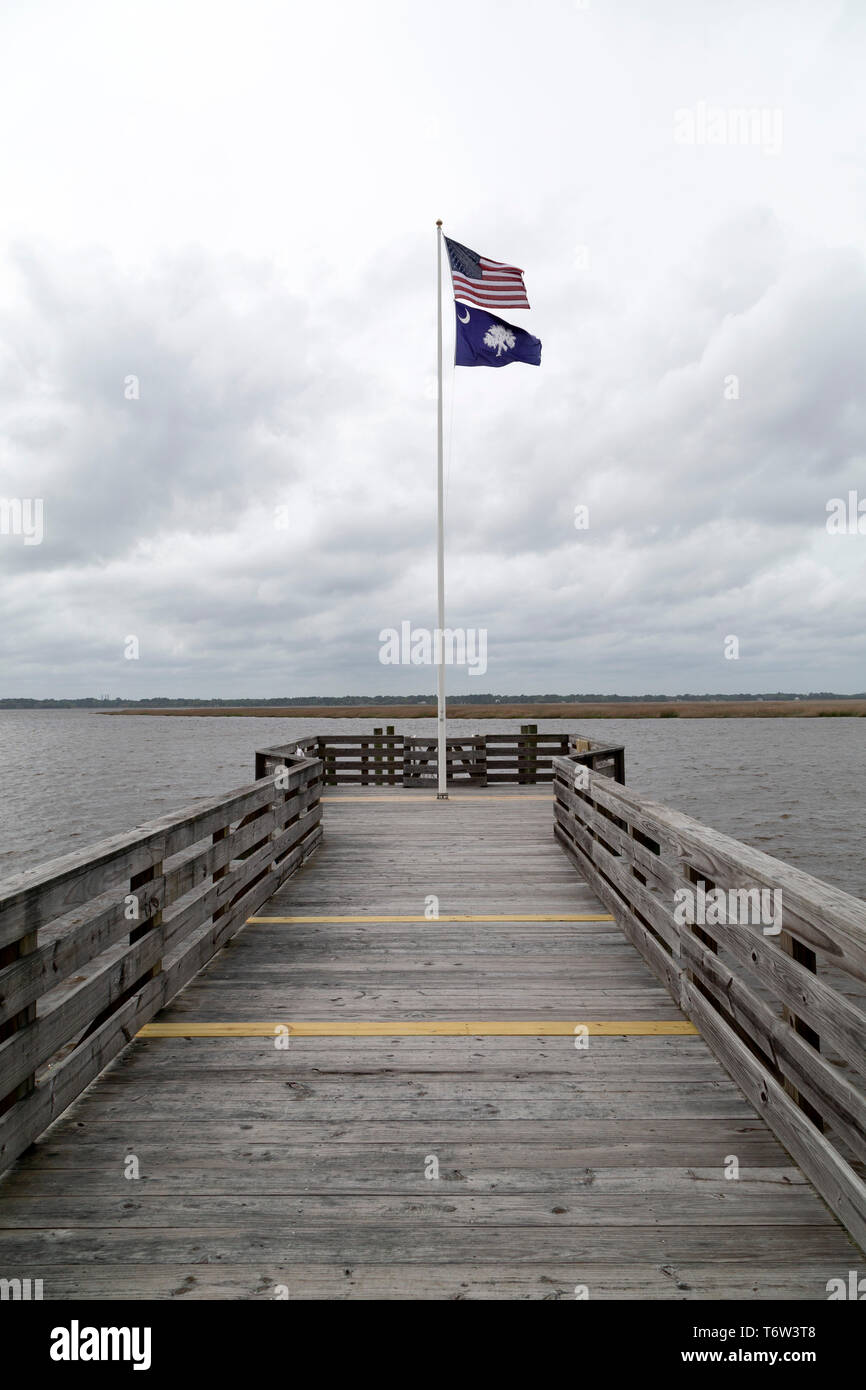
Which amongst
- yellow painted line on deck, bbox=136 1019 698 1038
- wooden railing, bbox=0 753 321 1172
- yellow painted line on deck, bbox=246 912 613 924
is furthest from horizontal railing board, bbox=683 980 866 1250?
wooden railing, bbox=0 753 321 1172

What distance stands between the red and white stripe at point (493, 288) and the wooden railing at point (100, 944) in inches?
343

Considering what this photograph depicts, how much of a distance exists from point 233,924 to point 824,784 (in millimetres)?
32125

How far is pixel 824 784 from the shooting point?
105 ft

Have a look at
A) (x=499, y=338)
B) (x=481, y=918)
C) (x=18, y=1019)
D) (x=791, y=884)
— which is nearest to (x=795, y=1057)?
(x=791, y=884)

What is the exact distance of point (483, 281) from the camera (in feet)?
37.3

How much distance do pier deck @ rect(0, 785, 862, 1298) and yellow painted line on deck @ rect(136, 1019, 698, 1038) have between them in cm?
2

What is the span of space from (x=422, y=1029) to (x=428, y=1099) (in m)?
0.72

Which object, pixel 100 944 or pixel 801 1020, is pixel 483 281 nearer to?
pixel 100 944

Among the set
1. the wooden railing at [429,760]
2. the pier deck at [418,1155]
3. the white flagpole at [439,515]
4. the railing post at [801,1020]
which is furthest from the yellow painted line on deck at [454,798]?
the railing post at [801,1020]

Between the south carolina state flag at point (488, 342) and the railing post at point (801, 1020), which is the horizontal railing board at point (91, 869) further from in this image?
the south carolina state flag at point (488, 342)

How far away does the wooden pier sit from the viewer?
2299 mm

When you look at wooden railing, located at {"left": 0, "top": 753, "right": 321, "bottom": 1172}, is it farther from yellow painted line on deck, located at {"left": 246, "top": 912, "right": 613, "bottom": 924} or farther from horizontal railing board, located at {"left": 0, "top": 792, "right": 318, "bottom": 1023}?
yellow painted line on deck, located at {"left": 246, "top": 912, "right": 613, "bottom": 924}
